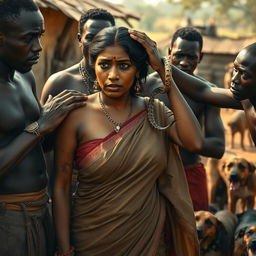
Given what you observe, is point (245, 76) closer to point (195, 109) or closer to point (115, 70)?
point (115, 70)

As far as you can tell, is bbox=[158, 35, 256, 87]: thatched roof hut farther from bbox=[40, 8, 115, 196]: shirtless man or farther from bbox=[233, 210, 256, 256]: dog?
bbox=[40, 8, 115, 196]: shirtless man

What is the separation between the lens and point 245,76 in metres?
3.57

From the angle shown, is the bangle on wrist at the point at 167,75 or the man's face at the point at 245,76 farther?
the man's face at the point at 245,76

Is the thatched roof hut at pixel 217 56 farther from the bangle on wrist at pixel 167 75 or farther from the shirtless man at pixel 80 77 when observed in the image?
the bangle on wrist at pixel 167 75

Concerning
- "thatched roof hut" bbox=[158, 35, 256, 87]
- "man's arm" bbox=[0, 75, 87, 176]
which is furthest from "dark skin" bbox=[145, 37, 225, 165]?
"thatched roof hut" bbox=[158, 35, 256, 87]

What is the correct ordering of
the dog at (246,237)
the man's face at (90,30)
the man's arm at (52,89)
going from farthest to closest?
the dog at (246,237), the man's face at (90,30), the man's arm at (52,89)

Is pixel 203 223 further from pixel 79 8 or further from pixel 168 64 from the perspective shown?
pixel 79 8

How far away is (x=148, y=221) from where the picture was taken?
3260 mm

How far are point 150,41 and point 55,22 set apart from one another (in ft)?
15.5

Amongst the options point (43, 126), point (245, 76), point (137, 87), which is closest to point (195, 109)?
point (245, 76)

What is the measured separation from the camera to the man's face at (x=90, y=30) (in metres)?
4.55

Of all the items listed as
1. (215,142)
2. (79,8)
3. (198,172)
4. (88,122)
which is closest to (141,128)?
(88,122)

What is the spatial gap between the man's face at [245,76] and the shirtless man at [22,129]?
0.98 metres

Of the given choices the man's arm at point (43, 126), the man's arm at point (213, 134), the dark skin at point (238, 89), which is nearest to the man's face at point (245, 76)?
the dark skin at point (238, 89)
